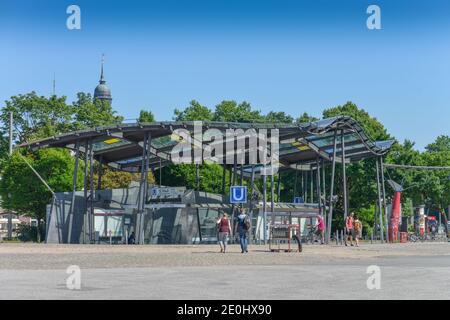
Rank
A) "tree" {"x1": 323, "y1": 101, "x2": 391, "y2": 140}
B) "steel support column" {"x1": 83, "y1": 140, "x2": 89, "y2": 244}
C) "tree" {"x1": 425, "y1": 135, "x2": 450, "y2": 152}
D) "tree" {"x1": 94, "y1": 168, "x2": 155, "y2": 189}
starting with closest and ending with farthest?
"steel support column" {"x1": 83, "y1": 140, "x2": 89, "y2": 244} → "tree" {"x1": 323, "y1": 101, "x2": 391, "y2": 140} → "tree" {"x1": 94, "y1": 168, "x2": 155, "y2": 189} → "tree" {"x1": 425, "y1": 135, "x2": 450, "y2": 152}

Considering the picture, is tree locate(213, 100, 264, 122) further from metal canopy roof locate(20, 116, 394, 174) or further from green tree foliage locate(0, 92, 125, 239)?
metal canopy roof locate(20, 116, 394, 174)

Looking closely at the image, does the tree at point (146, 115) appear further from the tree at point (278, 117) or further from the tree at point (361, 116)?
the tree at point (361, 116)

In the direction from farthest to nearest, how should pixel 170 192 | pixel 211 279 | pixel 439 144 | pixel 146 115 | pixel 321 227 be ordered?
pixel 439 144 < pixel 146 115 < pixel 170 192 < pixel 321 227 < pixel 211 279

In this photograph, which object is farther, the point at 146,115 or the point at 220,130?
the point at 146,115

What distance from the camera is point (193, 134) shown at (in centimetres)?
4281

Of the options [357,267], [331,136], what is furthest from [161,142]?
[357,267]

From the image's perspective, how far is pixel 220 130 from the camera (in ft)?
139

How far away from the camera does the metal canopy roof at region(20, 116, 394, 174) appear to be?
4159cm

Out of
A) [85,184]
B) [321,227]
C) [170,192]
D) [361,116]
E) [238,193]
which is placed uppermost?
[361,116]

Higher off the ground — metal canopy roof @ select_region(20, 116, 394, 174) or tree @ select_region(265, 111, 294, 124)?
tree @ select_region(265, 111, 294, 124)

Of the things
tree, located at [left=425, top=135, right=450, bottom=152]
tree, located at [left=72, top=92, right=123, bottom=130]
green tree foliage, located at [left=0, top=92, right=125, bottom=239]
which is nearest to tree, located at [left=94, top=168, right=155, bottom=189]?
green tree foliage, located at [left=0, top=92, right=125, bottom=239]

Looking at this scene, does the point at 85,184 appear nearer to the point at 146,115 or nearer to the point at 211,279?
the point at 211,279

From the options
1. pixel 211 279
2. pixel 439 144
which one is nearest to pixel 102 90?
pixel 439 144

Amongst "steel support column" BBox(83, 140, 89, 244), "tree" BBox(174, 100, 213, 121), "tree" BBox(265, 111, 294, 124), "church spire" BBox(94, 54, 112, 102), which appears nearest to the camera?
"steel support column" BBox(83, 140, 89, 244)
